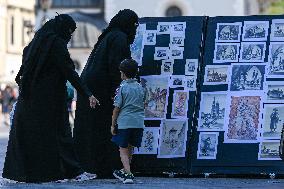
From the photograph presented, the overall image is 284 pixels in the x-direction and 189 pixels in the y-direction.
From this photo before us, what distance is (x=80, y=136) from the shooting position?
1155 cm

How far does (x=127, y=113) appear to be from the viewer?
11.0 metres

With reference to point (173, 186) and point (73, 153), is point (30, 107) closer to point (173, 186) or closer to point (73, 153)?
point (73, 153)

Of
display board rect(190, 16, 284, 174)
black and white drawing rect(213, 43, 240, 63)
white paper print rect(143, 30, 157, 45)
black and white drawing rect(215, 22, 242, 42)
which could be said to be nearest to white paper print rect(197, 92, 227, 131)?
display board rect(190, 16, 284, 174)

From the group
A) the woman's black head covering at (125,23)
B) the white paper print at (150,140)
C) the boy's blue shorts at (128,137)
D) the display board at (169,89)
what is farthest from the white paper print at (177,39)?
the boy's blue shorts at (128,137)

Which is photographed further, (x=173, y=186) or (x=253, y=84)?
(x=253, y=84)

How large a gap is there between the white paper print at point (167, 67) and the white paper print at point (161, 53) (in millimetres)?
56

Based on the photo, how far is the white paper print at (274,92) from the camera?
11602 millimetres

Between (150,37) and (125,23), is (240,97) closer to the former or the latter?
(150,37)

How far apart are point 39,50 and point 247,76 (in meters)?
2.35

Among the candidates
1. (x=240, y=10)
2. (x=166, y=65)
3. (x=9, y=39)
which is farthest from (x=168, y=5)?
Answer: (x=166, y=65)

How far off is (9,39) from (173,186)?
Result: 178 feet

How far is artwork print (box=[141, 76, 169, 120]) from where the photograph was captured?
11914 mm

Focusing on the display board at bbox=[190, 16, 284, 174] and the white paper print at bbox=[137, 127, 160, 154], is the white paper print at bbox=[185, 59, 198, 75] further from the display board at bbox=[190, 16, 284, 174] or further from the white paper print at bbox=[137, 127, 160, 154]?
the white paper print at bbox=[137, 127, 160, 154]

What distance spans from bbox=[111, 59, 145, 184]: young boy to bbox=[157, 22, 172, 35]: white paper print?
1081 mm
